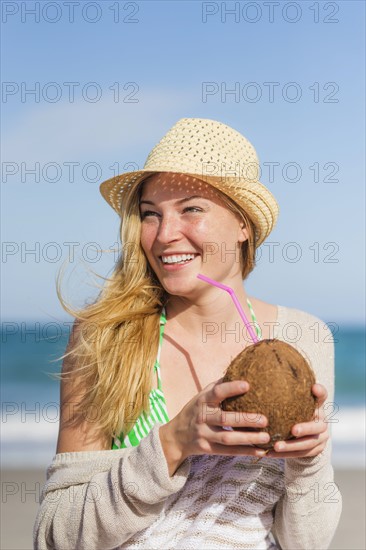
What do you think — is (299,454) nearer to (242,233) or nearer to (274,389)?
(274,389)

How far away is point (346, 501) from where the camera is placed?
345 inches

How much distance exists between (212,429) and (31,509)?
616cm

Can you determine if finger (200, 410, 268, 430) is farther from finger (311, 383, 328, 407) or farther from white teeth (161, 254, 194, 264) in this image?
white teeth (161, 254, 194, 264)

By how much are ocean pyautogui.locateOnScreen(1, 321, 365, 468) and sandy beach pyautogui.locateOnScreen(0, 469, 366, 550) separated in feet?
2.22

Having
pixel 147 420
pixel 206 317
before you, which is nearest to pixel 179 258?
pixel 206 317

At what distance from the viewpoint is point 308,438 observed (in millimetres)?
2658

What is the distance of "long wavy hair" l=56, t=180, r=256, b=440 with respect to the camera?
323cm

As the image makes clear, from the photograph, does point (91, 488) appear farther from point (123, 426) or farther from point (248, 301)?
point (248, 301)

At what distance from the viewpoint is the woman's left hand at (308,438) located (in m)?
2.58

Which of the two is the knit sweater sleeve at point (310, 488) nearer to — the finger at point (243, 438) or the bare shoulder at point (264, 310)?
the bare shoulder at point (264, 310)

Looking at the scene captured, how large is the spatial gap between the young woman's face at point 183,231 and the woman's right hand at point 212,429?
0.71 meters

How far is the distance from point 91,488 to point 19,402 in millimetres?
15280

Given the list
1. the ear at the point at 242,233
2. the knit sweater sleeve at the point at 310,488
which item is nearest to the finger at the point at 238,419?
the knit sweater sleeve at the point at 310,488

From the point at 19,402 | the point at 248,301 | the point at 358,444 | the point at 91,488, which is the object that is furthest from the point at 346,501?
the point at 19,402
